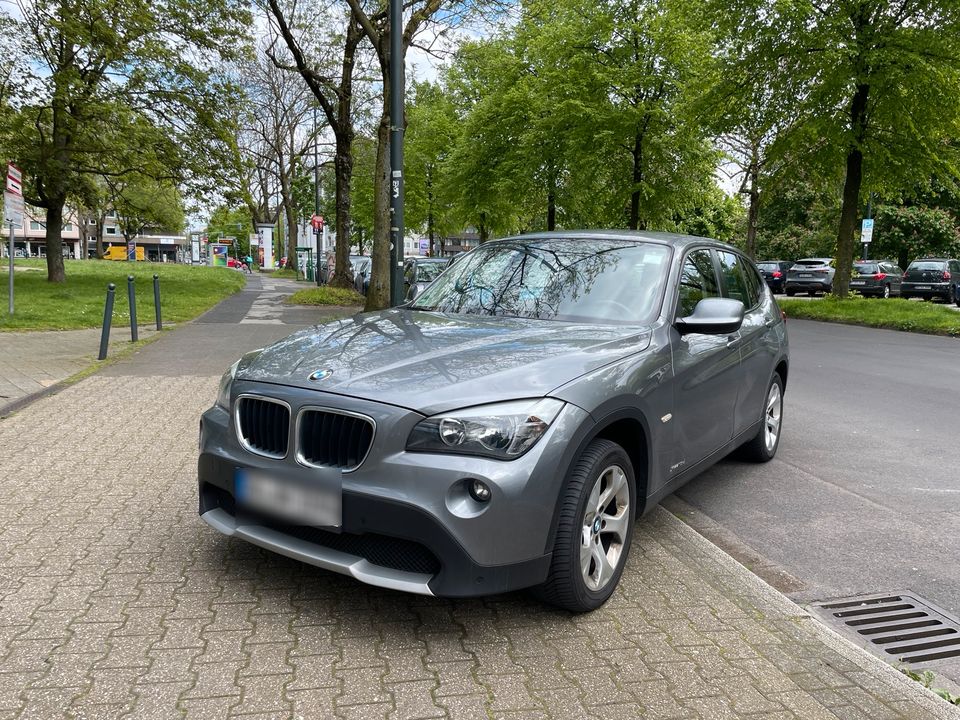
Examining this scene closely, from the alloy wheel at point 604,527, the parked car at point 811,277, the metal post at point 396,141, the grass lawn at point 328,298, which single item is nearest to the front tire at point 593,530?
the alloy wheel at point 604,527

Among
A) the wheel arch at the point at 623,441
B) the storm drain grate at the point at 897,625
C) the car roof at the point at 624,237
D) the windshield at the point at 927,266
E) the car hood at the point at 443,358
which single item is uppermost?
the windshield at the point at 927,266

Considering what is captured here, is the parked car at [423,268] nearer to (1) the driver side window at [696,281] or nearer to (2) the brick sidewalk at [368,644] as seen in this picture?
(1) the driver side window at [696,281]

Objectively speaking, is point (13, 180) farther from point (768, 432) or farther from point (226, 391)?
point (768, 432)

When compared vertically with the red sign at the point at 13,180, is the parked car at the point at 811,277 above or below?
below

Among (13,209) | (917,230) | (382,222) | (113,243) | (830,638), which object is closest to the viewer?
(830,638)

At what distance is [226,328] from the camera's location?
14.2m

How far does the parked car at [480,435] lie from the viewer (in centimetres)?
269

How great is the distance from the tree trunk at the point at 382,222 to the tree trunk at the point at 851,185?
1194 centimetres

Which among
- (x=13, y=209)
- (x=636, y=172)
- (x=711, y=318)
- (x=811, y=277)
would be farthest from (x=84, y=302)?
(x=811, y=277)

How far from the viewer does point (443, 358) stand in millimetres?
3172

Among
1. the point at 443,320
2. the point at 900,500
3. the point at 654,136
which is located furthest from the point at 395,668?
the point at 654,136

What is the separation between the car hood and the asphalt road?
157cm

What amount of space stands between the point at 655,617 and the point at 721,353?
1780mm

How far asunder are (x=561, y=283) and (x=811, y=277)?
3396 cm
